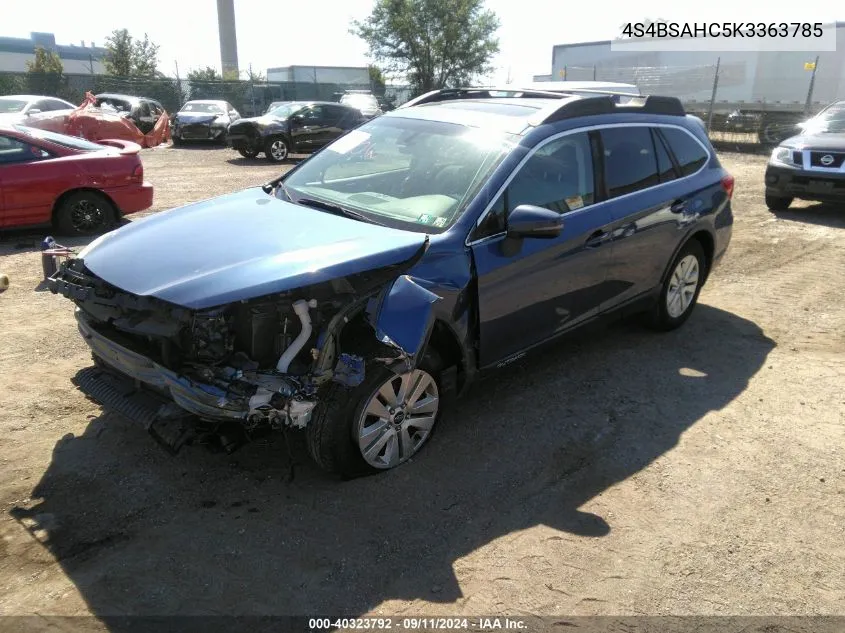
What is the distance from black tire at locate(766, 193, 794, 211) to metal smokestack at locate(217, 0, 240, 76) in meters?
56.3

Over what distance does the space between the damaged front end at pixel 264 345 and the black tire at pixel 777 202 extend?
9.51 metres

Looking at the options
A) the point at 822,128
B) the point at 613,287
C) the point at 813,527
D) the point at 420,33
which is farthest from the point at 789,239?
the point at 420,33

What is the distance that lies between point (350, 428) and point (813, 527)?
2299mm

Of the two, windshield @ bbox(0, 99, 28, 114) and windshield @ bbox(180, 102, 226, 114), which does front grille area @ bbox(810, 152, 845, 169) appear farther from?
windshield @ bbox(180, 102, 226, 114)

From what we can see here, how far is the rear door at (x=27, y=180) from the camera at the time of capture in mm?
7648

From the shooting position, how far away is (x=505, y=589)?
9.27ft

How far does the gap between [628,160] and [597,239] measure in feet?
2.51

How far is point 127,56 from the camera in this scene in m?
39.3

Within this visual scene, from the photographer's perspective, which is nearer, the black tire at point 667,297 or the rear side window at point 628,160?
the rear side window at point 628,160

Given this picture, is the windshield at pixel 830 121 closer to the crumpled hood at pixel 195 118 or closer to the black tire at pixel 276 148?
the black tire at pixel 276 148

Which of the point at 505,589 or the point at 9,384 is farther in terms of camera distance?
the point at 9,384

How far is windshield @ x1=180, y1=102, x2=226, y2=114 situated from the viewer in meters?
21.7

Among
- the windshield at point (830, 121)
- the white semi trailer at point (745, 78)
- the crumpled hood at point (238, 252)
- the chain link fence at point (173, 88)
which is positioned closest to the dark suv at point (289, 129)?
the windshield at point (830, 121)

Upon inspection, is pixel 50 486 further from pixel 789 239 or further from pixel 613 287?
pixel 789 239
